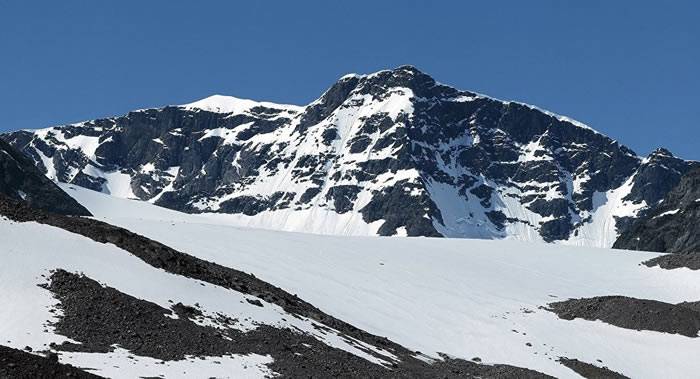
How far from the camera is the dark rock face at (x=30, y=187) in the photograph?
410 feet

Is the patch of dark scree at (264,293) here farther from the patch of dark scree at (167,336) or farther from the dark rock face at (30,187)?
the dark rock face at (30,187)

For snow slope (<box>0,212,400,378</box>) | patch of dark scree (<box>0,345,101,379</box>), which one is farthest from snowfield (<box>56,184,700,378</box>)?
patch of dark scree (<box>0,345,101,379</box>)

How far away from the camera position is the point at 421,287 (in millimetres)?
73562

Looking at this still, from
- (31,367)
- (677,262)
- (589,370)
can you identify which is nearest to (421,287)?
(589,370)

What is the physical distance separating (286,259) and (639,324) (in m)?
26.7

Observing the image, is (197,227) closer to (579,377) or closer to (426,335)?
(426,335)

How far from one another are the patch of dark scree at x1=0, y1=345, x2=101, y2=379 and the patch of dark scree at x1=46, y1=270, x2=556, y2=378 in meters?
5.03

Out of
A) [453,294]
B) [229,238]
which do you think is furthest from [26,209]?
[453,294]

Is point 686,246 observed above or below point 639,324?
above

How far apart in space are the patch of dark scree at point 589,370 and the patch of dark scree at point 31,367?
35173 millimetres

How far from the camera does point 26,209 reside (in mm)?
47750

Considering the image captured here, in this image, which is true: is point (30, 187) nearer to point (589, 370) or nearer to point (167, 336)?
point (589, 370)

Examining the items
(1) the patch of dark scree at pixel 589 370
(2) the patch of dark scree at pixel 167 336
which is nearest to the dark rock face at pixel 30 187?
(1) the patch of dark scree at pixel 589 370

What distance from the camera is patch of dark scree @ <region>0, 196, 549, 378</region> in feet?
145
